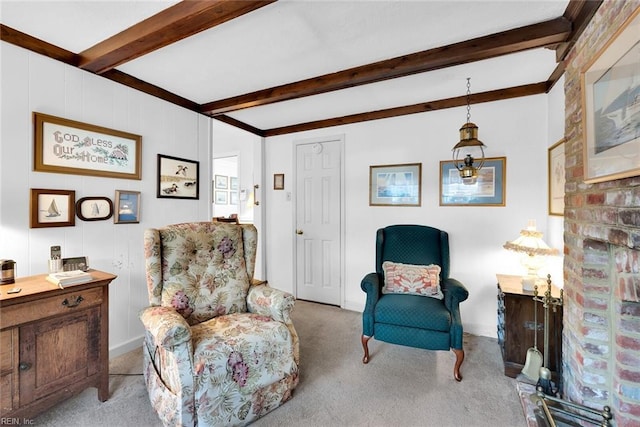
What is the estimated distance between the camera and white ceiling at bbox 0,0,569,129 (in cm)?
154

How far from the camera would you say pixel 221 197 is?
5992 mm

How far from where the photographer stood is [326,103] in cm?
292

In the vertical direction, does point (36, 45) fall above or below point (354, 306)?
above

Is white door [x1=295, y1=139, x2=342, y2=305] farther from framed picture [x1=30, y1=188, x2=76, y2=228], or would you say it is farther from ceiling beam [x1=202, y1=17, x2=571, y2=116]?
framed picture [x1=30, y1=188, x2=76, y2=228]

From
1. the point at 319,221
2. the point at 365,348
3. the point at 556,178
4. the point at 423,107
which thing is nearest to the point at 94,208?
the point at 319,221

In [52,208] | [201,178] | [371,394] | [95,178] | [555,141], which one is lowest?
[371,394]

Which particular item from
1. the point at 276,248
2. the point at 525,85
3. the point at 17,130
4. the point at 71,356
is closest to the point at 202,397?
the point at 71,356

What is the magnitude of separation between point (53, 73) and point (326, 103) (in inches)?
85.9

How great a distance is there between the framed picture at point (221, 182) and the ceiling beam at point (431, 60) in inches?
138

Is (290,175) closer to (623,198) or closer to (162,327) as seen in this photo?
(162,327)

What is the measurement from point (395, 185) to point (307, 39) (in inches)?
69.0

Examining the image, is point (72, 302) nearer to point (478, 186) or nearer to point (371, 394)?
point (371, 394)

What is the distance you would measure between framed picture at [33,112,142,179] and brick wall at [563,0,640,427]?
310cm

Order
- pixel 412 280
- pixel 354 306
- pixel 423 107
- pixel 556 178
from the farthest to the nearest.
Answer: pixel 354 306 → pixel 423 107 → pixel 412 280 → pixel 556 178
